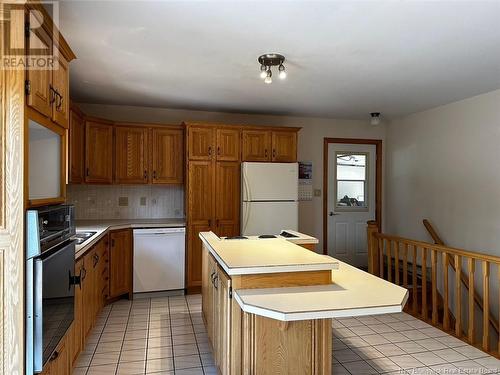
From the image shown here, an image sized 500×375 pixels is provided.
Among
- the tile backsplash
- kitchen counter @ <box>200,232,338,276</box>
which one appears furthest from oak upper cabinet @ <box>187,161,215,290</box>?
kitchen counter @ <box>200,232,338,276</box>

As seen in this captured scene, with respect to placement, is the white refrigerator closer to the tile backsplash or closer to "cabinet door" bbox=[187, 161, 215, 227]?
"cabinet door" bbox=[187, 161, 215, 227]

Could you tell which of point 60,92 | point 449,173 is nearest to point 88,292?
point 60,92

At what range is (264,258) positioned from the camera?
81.7 inches

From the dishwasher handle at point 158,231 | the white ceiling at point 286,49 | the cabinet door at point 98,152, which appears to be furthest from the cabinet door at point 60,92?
the dishwasher handle at point 158,231

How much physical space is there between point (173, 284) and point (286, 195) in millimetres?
1777

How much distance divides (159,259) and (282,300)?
2718mm

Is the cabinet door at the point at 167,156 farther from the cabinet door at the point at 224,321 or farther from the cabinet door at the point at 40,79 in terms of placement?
the cabinet door at the point at 40,79

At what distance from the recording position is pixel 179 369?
2.52 meters

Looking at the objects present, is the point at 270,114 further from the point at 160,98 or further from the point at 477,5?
the point at 477,5

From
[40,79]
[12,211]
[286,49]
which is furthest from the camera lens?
[286,49]

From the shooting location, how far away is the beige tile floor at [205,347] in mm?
2549

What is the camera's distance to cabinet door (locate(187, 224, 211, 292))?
423 cm

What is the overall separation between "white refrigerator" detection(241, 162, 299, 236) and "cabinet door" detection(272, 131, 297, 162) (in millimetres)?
146

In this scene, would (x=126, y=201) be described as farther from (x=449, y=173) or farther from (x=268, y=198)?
(x=449, y=173)
